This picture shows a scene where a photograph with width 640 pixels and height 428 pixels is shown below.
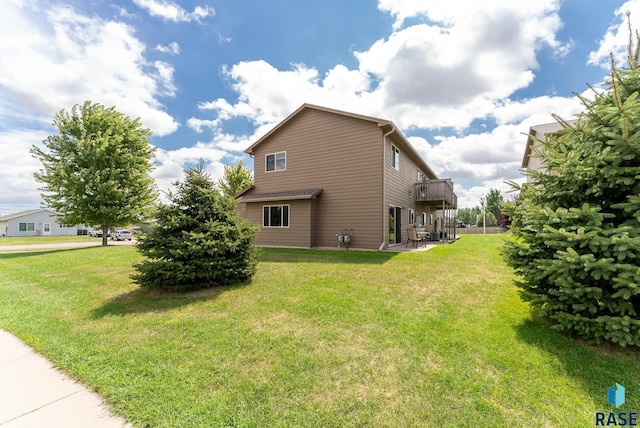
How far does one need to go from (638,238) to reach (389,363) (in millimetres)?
2946

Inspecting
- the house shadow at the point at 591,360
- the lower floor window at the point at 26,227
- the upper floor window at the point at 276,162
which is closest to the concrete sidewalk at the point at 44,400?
the house shadow at the point at 591,360

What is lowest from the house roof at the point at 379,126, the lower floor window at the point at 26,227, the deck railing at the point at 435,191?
the lower floor window at the point at 26,227

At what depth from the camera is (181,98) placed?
13.7 meters

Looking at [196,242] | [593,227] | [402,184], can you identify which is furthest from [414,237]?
[196,242]

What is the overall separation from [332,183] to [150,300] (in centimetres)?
958

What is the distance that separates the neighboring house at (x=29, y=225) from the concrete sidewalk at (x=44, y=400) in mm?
51086

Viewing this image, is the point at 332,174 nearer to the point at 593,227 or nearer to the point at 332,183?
the point at 332,183

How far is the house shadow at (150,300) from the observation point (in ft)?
16.3

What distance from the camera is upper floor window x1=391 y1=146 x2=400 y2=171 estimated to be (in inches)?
531

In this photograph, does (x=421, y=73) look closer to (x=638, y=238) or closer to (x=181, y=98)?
(x=638, y=238)

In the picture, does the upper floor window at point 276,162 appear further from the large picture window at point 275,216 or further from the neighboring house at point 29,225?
the neighboring house at point 29,225

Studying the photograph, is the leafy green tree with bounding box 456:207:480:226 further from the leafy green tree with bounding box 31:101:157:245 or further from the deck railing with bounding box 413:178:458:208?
the leafy green tree with bounding box 31:101:157:245

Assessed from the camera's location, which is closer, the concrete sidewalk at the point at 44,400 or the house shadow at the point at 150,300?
the concrete sidewalk at the point at 44,400

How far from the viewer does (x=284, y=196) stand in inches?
544
